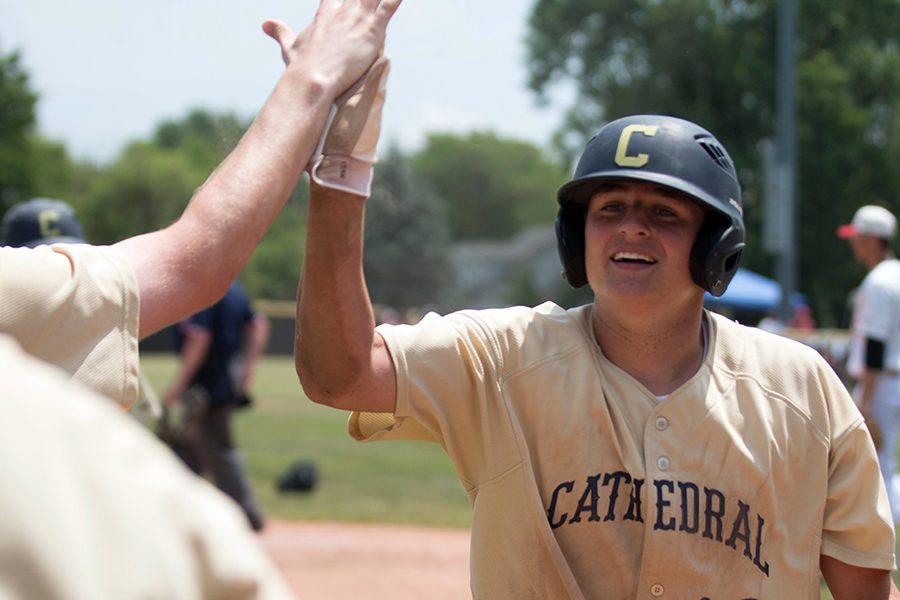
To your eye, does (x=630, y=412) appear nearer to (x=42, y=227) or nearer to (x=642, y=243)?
(x=642, y=243)

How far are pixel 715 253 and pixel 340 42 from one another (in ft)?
3.53

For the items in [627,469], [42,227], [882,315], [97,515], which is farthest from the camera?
[882,315]

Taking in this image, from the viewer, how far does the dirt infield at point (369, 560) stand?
7.65 metres

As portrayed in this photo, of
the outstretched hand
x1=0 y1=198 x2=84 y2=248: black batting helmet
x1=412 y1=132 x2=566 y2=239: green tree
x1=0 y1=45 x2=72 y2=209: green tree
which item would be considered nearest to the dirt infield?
x1=0 y1=198 x2=84 y2=248: black batting helmet

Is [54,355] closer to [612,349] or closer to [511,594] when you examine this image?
[511,594]

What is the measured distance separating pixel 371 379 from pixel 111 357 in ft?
2.73

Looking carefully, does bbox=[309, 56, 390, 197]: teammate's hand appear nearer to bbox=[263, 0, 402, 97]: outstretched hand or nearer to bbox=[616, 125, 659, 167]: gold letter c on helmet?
bbox=[263, 0, 402, 97]: outstretched hand

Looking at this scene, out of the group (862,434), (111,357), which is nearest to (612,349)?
(862,434)

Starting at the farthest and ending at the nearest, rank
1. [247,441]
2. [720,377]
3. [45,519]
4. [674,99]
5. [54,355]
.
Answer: [674,99]
[247,441]
[720,377]
[54,355]
[45,519]

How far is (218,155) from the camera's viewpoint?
281 centimetres

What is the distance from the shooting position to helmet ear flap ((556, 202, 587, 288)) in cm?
310

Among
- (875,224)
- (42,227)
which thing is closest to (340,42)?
(42,227)

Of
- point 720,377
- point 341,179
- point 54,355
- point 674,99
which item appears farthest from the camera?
point 674,99

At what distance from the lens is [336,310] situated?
260cm
